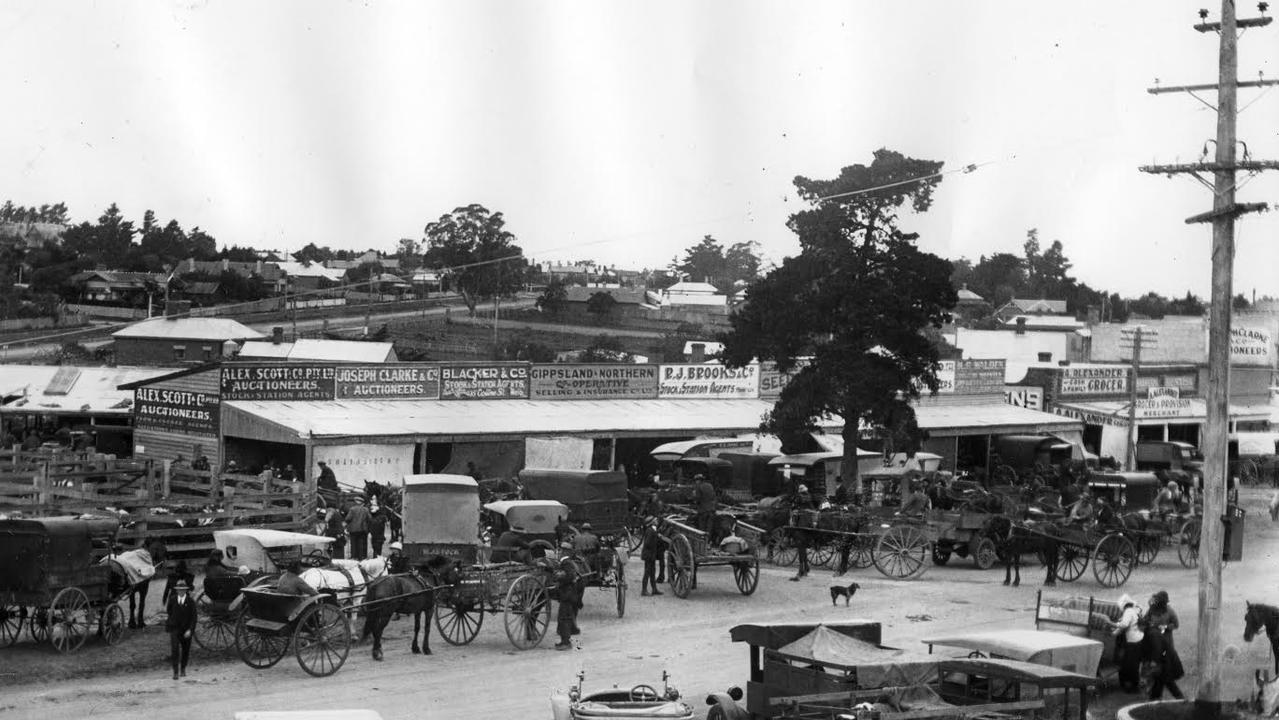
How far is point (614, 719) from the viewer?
515 inches

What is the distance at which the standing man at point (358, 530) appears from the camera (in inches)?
971

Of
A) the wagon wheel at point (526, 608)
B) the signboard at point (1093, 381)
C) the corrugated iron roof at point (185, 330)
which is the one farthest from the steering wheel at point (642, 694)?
the corrugated iron roof at point (185, 330)

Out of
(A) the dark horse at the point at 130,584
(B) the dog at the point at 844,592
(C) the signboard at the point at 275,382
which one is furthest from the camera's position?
(C) the signboard at the point at 275,382

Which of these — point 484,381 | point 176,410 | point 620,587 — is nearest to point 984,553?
point 620,587

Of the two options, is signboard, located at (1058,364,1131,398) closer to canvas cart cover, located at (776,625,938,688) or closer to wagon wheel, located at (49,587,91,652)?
canvas cart cover, located at (776,625,938,688)

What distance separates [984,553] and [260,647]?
1475cm

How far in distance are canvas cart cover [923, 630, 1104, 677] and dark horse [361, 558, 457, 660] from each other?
673cm

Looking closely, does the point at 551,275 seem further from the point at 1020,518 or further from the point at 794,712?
the point at 794,712

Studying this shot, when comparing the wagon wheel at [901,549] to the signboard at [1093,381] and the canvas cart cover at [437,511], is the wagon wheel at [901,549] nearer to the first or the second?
the canvas cart cover at [437,511]

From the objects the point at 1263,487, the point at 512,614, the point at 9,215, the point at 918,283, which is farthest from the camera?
the point at 9,215

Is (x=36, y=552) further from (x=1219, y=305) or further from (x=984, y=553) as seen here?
(x=984, y=553)

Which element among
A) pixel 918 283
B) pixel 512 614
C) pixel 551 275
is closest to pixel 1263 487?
pixel 918 283

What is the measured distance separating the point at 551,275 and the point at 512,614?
12321 centimetres

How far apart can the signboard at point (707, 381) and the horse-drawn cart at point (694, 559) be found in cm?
1761
